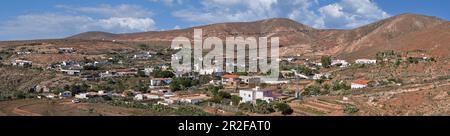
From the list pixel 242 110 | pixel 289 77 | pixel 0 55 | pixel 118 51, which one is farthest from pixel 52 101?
pixel 118 51

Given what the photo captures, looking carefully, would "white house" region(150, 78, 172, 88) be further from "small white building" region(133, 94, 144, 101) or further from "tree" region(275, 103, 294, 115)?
"tree" region(275, 103, 294, 115)

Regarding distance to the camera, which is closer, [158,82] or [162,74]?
[158,82]

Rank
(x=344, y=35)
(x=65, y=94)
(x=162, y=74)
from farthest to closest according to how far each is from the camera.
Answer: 1. (x=344, y=35)
2. (x=162, y=74)
3. (x=65, y=94)

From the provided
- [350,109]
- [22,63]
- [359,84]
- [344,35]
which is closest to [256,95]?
[359,84]

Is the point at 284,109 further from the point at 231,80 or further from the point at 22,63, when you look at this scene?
the point at 22,63

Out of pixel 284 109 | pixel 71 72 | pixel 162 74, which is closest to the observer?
pixel 284 109

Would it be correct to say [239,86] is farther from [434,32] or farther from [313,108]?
[434,32]

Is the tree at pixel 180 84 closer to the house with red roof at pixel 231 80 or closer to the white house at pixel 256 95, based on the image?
the house with red roof at pixel 231 80

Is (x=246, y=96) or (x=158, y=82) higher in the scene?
(x=246, y=96)
